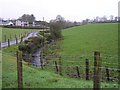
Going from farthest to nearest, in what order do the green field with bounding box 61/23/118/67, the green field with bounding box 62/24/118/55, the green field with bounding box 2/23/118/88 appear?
the green field with bounding box 62/24/118/55, the green field with bounding box 61/23/118/67, the green field with bounding box 2/23/118/88

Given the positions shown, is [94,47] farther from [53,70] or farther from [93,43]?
[53,70]

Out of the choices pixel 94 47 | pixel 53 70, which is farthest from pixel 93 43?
pixel 53 70

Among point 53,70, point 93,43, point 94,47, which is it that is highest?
point 93,43

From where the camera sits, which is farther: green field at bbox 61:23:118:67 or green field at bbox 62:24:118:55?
green field at bbox 62:24:118:55

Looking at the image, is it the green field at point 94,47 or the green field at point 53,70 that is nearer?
the green field at point 53,70

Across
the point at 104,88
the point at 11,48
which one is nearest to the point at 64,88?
the point at 104,88

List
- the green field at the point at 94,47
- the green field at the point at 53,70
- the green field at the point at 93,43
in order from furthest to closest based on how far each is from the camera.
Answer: the green field at the point at 93,43
the green field at the point at 94,47
the green field at the point at 53,70

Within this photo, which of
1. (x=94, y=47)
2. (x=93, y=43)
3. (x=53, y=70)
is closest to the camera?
(x=53, y=70)

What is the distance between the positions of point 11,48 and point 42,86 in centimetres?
3165

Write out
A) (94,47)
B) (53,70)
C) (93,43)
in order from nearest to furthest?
(53,70) < (94,47) < (93,43)

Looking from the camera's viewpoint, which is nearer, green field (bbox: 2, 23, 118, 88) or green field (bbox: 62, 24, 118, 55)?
green field (bbox: 2, 23, 118, 88)

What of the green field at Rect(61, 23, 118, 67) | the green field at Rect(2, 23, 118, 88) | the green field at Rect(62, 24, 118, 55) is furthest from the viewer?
the green field at Rect(62, 24, 118, 55)

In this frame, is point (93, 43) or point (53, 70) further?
point (93, 43)

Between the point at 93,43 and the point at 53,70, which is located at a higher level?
the point at 93,43
